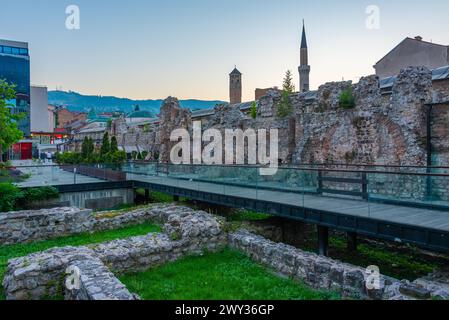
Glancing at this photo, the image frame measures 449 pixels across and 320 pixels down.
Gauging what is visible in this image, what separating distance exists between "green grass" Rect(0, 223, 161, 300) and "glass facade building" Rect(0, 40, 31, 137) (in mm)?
56224

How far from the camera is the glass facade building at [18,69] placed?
62322 millimetres

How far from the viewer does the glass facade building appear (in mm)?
62322

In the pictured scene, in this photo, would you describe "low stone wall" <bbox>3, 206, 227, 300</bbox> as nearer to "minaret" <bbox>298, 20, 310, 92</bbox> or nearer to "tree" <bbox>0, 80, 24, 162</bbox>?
"tree" <bbox>0, 80, 24, 162</bbox>

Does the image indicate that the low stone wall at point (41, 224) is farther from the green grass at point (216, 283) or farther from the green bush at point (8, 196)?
the green grass at point (216, 283)

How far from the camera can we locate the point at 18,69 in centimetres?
6362

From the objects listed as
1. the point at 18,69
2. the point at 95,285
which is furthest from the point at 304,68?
the point at 95,285

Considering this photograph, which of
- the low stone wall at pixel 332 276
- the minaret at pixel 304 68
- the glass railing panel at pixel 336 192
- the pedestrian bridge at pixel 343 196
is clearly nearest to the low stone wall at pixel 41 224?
the pedestrian bridge at pixel 343 196

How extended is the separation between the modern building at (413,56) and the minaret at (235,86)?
49916 mm

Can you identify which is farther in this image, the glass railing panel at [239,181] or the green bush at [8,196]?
the green bush at [8,196]

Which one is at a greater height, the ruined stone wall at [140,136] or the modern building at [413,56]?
the modern building at [413,56]

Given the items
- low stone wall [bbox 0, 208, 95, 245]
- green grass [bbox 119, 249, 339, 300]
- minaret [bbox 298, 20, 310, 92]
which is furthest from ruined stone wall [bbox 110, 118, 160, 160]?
minaret [bbox 298, 20, 310, 92]
